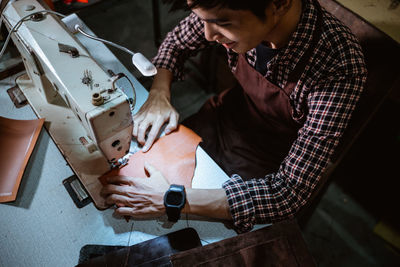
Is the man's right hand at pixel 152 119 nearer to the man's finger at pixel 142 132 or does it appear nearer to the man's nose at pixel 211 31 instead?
the man's finger at pixel 142 132

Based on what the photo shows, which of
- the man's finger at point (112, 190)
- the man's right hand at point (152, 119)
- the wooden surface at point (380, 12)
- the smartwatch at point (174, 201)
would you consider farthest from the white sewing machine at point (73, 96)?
the wooden surface at point (380, 12)

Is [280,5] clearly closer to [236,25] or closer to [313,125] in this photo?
[236,25]

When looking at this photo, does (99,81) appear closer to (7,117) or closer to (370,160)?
(7,117)

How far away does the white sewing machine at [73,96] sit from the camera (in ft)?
3.12

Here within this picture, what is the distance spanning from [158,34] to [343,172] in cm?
210

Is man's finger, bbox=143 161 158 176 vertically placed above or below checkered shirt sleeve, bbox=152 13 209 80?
below

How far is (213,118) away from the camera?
1640mm

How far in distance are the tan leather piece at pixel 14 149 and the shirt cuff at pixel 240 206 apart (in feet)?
2.63

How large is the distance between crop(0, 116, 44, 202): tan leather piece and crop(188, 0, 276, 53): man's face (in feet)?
2.66

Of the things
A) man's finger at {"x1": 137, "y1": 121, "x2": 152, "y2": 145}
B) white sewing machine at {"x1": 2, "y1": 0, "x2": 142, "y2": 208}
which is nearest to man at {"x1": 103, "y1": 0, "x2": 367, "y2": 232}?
man's finger at {"x1": 137, "y1": 121, "x2": 152, "y2": 145}

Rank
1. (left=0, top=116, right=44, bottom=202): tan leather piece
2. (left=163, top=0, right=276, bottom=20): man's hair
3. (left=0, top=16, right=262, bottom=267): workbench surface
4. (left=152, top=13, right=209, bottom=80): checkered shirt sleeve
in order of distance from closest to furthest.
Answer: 1. (left=163, top=0, right=276, bottom=20): man's hair
2. (left=0, top=16, right=262, bottom=267): workbench surface
3. (left=0, top=116, right=44, bottom=202): tan leather piece
4. (left=152, top=13, right=209, bottom=80): checkered shirt sleeve

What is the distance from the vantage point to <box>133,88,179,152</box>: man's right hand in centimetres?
127

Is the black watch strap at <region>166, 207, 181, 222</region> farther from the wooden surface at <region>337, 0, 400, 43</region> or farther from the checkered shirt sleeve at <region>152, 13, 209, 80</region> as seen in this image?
the wooden surface at <region>337, 0, 400, 43</region>

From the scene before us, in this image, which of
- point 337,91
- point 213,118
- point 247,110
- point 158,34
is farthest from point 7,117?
point 158,34
